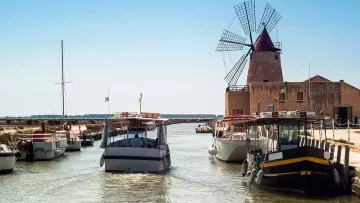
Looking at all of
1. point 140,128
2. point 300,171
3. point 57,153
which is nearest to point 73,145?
point 57,153

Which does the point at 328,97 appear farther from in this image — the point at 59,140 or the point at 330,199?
the point at 330,199

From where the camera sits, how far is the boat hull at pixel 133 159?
83.3ft

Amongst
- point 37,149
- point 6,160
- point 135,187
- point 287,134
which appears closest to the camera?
point 135,187

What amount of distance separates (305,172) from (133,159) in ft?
31.1

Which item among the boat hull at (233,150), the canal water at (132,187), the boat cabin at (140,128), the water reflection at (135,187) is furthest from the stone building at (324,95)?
the water reflection at (135,187)

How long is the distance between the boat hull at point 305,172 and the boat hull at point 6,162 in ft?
46.3

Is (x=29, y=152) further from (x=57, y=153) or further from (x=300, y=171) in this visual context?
(x=300, y=171)

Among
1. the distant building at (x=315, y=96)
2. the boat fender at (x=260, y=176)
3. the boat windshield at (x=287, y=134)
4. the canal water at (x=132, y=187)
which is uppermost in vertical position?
the distant building at (x=315, y=96)

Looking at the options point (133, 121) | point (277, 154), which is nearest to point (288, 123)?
point (277, 154)

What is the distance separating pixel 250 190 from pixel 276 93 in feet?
108

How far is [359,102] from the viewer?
53.2 meters

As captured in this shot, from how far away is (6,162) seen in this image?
87.1ft

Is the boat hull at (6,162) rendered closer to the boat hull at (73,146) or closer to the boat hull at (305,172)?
the boat hull at (305,172)

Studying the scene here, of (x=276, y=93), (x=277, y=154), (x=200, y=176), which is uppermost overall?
(x=276, y=93)
